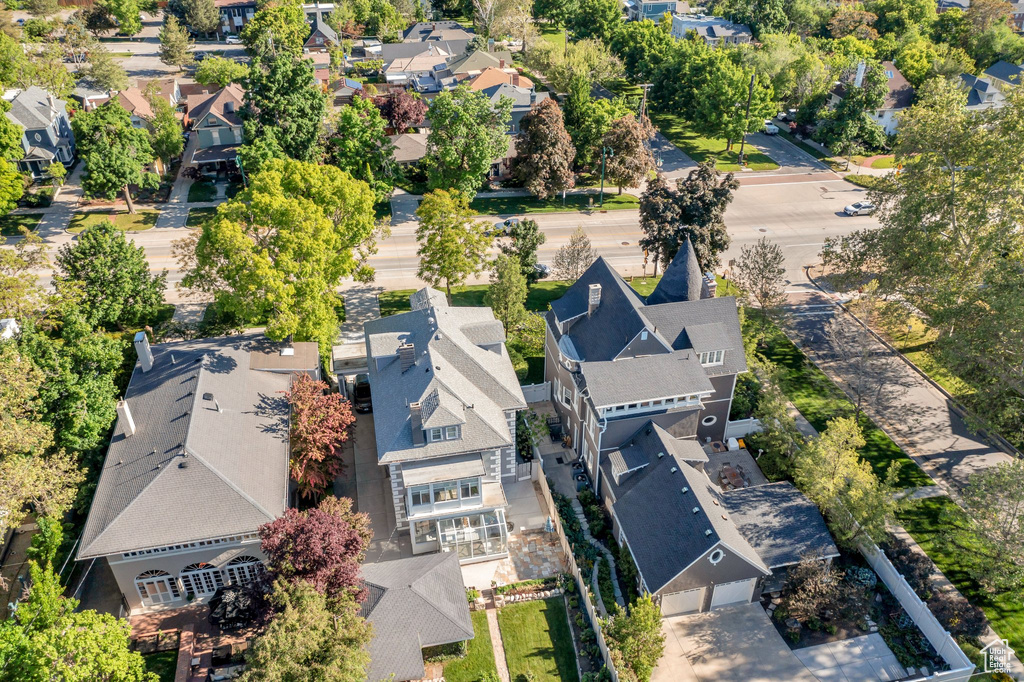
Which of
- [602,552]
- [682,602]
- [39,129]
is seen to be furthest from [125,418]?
[39,129]

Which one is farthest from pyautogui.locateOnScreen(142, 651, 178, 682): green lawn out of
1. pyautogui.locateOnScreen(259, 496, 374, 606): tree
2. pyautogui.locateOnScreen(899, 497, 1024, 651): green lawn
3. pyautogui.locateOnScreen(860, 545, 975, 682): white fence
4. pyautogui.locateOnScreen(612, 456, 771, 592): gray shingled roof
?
pyautogui.locateOnScreen(899, 497, 1024, 651): green lawn

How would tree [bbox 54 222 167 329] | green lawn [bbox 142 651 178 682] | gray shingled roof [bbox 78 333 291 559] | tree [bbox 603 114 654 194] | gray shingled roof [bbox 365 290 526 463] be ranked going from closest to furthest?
1. green lawn [bbox 142 651 178 682]
2. gray shingled roof [bbox 78 333 291 559]
3. gray shingled roof [bbox 365 290 526 463]
4. tree [bbox 54 222 167 329]
5. tree [bbox 603 114 654 194]

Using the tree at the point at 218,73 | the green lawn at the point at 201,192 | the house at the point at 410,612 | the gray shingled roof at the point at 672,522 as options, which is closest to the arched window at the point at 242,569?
the house at the point at 410,612

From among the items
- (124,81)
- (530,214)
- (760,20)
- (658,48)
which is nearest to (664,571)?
(530,214)

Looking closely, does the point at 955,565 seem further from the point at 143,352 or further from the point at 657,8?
the point at 657,8

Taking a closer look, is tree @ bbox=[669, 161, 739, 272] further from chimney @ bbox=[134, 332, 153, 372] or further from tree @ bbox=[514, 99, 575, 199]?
chimney @ bbox=[134, 332, 153, 372]
